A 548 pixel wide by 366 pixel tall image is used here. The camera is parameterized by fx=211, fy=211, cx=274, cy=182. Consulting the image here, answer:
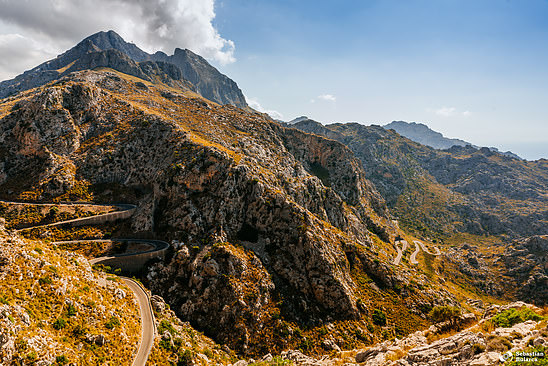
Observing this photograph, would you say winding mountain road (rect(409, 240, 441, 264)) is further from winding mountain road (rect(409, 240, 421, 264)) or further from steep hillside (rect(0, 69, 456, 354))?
steep hillside (rect(0, 69, 456, 354))

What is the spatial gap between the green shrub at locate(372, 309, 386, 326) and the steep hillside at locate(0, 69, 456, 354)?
1307mm

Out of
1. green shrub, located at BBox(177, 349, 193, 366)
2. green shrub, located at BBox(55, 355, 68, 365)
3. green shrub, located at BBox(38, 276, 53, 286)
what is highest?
green shrub, located at BBox(38, 276, 53, 286)

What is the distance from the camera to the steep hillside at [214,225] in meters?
47.7

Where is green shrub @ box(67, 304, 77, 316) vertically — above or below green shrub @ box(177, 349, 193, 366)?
above

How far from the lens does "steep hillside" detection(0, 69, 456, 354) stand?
4772cm

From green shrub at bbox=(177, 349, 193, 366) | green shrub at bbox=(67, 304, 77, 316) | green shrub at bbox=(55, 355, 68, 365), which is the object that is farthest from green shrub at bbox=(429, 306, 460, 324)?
green shrub at bbox=(67, 304, 77, 316)

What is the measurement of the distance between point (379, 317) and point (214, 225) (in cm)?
5026

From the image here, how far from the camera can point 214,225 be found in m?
59.3

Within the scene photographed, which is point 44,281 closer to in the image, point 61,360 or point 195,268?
point 61,360

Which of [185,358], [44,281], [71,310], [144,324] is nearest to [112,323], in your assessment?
[71,310]

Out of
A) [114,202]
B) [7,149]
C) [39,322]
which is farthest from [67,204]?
[39,322]

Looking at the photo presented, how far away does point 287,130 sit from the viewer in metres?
151

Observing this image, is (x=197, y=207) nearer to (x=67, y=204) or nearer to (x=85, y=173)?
(x=67, y=204)

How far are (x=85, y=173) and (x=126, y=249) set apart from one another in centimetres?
3503
